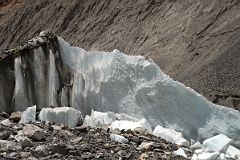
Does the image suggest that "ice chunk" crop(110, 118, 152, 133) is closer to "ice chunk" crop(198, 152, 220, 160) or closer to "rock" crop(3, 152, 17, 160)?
"ice chunk" crop(198, 152, 220, 160)

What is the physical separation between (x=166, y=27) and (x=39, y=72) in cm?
1250

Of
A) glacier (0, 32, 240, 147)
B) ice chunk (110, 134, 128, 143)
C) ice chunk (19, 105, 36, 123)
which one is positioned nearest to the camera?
ice chunk (110, 134, 128, 143)

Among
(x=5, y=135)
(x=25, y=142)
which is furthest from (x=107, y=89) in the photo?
(x=25, y=142)

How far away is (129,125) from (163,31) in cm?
1448

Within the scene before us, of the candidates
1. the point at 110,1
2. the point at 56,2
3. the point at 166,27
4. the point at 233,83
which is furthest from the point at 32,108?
the point at 56,2

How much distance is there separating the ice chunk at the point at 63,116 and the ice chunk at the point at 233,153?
2942mm

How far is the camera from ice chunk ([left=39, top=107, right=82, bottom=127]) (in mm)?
10492

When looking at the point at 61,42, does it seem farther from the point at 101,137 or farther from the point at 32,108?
the point at 101,137

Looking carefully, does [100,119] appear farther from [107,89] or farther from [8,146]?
[8,146]

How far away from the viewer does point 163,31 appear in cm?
2388

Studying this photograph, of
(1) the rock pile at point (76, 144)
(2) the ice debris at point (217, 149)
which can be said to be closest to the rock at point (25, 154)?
(1) the rock pile at point (76, 144)

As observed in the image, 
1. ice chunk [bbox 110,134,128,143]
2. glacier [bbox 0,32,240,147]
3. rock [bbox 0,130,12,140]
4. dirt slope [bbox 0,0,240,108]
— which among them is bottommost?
ice chunk [bbox 110,134,128,143]

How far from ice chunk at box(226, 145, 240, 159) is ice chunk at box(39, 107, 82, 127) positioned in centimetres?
294

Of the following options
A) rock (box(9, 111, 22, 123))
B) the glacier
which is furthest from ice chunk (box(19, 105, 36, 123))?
the glacier
